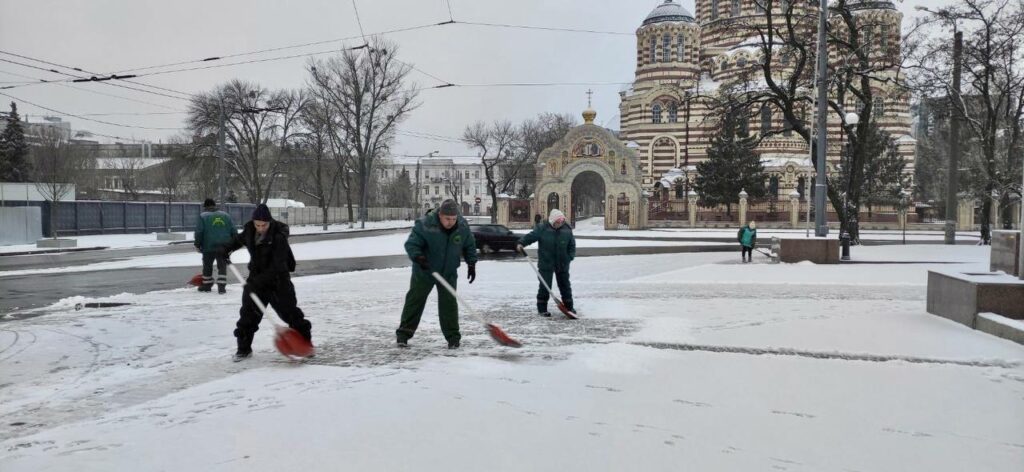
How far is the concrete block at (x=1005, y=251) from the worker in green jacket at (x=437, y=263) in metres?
6.94

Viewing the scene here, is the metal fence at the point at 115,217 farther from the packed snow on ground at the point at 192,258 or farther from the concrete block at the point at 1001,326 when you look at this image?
the concrete block at the point at 1001,326

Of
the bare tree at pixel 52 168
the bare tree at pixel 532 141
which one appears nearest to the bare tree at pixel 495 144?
the bare tree at pixel 532 141

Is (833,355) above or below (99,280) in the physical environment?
above

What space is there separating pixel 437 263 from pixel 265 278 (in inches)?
64.3

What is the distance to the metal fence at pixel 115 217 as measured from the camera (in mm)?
34469

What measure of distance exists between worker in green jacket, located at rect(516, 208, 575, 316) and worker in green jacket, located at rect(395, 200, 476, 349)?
93.9 inches

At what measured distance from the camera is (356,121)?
4988 cm

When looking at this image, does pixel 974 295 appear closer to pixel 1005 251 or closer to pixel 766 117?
pixel 1005 251

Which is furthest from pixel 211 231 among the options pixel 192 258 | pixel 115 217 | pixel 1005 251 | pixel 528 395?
pixel 115 217

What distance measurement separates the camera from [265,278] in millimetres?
6348

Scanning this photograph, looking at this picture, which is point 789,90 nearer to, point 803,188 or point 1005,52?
point 1005,52

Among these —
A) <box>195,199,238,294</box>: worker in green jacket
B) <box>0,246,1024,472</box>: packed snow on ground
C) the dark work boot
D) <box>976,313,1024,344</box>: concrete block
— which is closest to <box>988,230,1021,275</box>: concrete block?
<box>0,246,1024,472</box>: packed snow on ground

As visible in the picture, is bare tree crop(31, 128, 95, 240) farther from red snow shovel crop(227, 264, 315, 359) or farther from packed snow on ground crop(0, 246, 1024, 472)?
red snow shovel crop(227, 264, 315, 359)

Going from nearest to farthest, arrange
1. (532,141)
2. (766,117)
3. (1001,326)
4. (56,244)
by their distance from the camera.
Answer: (1001,326) → (56,244) → (766,117) → (532,141)
